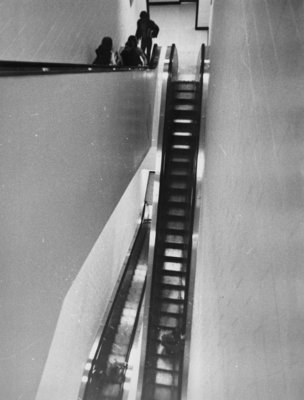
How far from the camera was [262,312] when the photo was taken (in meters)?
2.00

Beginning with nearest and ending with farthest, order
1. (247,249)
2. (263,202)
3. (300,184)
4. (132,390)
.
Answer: (300,184) → (263,202) → (247,249) → (132,390)

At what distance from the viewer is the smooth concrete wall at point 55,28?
13.3ft

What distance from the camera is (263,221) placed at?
2.11 meters

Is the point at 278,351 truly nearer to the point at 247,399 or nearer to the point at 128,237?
the point at 247,399

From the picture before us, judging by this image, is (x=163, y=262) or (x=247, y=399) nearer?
(x=247, y=399)

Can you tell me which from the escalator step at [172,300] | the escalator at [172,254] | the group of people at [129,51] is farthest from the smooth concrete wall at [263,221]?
the group of people at [129,51]

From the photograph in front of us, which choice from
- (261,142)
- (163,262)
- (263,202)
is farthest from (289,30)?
(163,262)

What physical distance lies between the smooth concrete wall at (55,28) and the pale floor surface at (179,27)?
15.3 feet

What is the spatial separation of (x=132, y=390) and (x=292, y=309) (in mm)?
5911

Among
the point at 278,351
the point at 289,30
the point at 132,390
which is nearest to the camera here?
the point at 278,351

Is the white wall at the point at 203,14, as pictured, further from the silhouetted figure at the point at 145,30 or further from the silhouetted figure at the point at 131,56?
the silhouetted figure at the point at 131,56

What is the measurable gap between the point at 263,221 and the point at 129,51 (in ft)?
16.6

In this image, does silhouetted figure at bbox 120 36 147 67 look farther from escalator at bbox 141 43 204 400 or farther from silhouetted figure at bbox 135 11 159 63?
silhouetted figure at bbox 135 11 159 63

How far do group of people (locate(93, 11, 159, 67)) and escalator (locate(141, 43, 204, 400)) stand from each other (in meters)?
1.29
